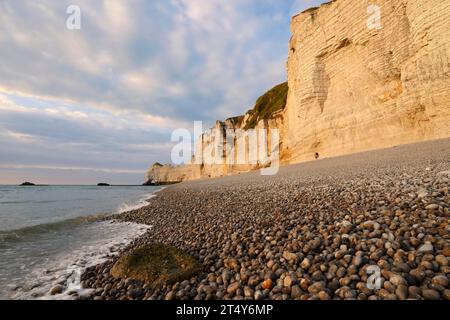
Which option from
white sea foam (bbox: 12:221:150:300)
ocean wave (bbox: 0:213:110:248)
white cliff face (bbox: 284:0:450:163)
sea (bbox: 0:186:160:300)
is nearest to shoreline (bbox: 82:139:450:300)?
white sea foam (bbox: 12:221:150:300)

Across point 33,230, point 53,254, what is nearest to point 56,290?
point 53,254

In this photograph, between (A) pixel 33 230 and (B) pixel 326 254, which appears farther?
Answer: (A) pixel 33 230

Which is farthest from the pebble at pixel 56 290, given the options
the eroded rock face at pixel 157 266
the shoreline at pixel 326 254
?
the eroded rock face at pixel 157 266

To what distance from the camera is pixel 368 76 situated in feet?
69.6

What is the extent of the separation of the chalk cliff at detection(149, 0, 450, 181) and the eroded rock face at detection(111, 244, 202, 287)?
1950 centimetres

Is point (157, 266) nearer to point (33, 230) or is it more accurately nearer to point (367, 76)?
point (33, 230)

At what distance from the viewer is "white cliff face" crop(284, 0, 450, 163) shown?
15.8m

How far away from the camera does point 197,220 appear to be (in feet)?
23.4

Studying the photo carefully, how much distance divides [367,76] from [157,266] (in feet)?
79.4

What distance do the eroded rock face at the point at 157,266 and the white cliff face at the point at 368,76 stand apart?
766 inches

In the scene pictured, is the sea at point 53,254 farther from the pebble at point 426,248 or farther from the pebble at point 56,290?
the pebble at point 426,248

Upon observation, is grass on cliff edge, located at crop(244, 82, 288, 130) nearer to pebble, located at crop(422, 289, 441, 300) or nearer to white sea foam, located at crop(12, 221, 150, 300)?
white sea foam, located at crop(12, 221, 150, 300)

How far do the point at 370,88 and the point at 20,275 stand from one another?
82.2 feet

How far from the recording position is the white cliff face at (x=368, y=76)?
1578cm
